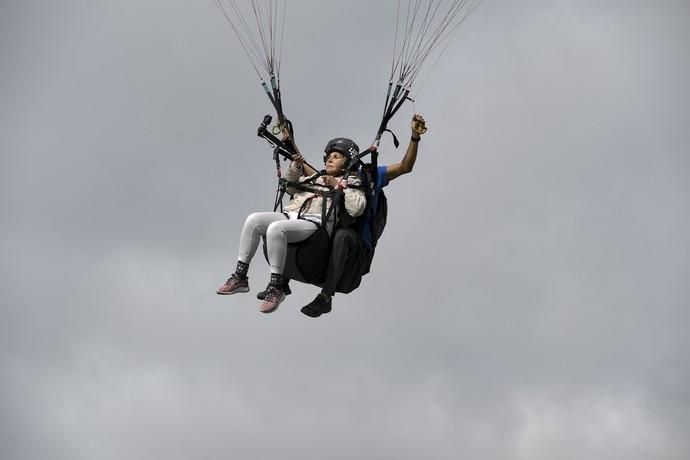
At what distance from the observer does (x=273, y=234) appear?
1630 centimetres

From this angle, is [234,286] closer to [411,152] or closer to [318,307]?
[318,307]

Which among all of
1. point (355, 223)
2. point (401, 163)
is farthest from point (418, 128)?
point (355, 223)

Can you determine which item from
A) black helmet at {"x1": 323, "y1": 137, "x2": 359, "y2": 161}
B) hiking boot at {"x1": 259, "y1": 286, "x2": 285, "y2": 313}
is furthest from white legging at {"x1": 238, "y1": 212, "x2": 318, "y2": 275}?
black helmet at {"x1": 323, "y1": 137, "x2": 359, "y2": 161}

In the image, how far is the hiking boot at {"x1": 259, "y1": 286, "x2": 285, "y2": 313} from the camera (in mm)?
16297

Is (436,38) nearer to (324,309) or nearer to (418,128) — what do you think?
(418,128)

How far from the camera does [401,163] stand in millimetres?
17156

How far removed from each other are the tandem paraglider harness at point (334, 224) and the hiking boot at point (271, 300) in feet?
1.75

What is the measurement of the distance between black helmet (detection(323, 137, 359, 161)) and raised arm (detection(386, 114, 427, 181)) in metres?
0.60

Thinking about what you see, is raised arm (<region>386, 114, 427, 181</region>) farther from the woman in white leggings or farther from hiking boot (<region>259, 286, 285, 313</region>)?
hiking boot (<region>259, 286, 285, 313</region>)

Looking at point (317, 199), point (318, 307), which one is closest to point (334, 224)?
point (317, 199)

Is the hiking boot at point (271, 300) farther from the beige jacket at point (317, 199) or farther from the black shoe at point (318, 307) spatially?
the beige jacket at point (317, 199)

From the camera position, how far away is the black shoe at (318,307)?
1656 centimetres

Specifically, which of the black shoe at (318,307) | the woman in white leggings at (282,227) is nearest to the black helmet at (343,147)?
the woman in white leggings at (282,227)

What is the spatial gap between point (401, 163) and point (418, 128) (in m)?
0.59
